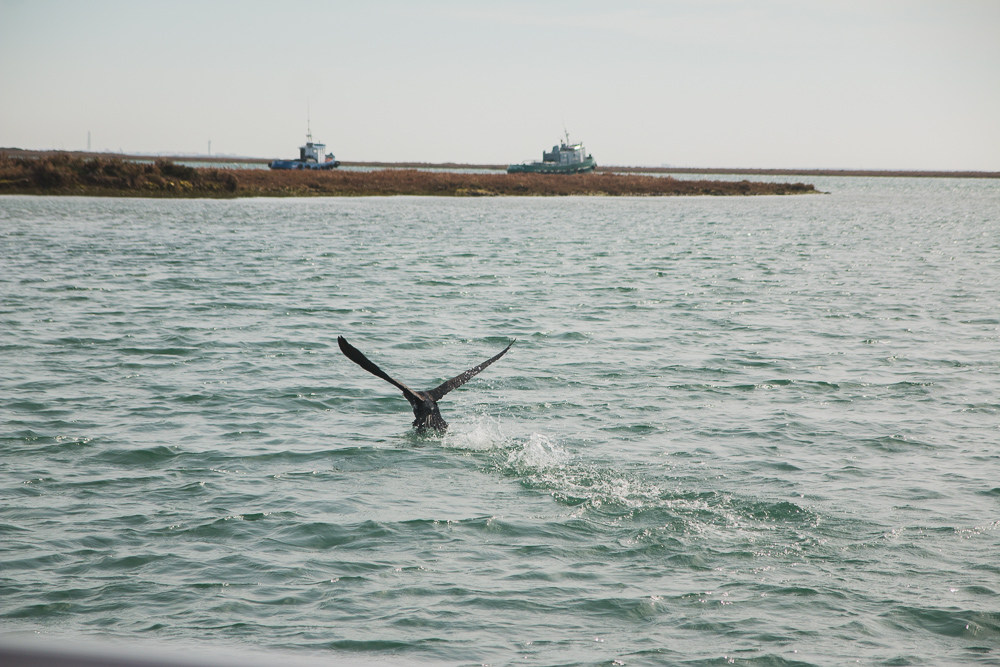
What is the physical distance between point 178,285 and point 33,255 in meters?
9.58

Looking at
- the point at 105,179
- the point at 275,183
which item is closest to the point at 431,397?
the point at 105,179

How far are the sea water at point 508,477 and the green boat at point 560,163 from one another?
4479 inches

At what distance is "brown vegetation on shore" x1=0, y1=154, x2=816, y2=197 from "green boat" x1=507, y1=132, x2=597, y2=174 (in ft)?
39.1

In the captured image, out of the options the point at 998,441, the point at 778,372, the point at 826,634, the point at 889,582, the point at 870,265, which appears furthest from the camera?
the point at 870,265

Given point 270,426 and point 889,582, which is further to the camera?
point 270,426

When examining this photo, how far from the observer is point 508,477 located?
35.7 ft

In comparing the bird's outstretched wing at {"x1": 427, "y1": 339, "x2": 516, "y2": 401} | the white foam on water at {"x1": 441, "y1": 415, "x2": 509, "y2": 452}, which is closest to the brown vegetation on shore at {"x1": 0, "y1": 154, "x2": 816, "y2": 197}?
the white foam on water at {"x1": 441, "y1": 415, "x2": 509, "y2": 452}

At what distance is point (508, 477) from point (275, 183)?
7339cm

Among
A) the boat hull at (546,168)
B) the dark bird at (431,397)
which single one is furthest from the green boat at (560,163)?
the dark bird at (431,397)

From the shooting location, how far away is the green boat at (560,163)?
138250 mm

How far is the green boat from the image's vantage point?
138 m

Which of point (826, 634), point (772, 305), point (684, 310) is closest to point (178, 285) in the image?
point (684, 310)

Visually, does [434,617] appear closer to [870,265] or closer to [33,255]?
[33,255]

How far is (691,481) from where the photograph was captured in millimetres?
10547
